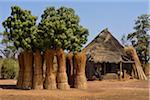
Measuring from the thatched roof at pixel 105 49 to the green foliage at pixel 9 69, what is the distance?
25.4ft

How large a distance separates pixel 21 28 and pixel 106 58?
60.9 feet

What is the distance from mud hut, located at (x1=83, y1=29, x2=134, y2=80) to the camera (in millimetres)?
40938

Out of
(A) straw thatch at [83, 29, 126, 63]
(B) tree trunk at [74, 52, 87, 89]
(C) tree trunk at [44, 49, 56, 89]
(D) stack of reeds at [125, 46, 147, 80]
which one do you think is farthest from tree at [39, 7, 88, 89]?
(D) stack of reeds at [125, 46, 147, 80]

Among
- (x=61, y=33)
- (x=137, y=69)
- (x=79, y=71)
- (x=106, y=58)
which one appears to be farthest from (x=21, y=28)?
(x=137, y=69)

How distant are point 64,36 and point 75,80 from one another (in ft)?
12.0

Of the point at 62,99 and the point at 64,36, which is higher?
the point at 64,36

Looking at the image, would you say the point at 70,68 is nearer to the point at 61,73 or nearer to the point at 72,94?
the point at 61,73

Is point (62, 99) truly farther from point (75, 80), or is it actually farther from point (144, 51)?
point (144, 51)

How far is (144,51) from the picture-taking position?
52156 millimetres

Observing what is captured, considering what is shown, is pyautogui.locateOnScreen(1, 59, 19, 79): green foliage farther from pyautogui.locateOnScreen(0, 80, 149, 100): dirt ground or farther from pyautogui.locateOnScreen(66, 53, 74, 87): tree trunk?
pyautogui.locateOnScreen(0, 80, 149, 100): dirt ground

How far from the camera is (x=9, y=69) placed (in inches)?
1666

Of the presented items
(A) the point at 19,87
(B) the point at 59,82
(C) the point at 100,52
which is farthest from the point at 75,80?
(C) the point at 100,52

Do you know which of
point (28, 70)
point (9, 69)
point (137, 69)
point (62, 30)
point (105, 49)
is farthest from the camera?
point (137, 69)

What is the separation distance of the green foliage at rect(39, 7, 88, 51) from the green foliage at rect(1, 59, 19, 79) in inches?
730
